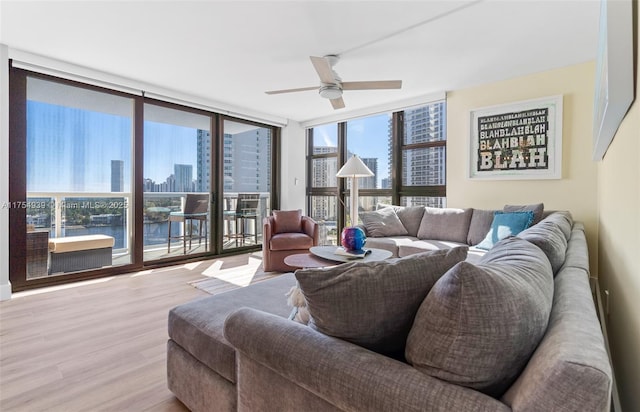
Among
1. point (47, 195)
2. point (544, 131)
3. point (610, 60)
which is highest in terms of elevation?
point (544, 131)

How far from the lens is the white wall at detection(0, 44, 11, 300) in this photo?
9.84ft

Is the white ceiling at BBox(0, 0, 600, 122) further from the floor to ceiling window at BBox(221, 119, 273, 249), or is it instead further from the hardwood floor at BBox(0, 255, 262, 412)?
the hardwood floor at BBox(0, 255, 262, 412)

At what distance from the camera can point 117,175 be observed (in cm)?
400

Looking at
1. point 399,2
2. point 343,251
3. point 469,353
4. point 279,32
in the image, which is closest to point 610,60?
point 469,353

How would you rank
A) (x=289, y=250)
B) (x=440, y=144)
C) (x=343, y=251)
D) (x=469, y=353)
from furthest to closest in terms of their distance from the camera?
(x=440, y=144) → (x=289, y=250) → (x=343, y=251) → (x=469, y=353)

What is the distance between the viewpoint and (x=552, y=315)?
2.53ft

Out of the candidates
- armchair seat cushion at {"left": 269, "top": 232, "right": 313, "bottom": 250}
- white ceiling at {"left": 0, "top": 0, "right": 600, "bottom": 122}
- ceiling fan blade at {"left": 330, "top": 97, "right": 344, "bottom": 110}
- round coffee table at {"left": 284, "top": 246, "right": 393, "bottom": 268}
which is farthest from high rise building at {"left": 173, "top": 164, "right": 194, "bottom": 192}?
round coffee table at {"left": 284, "top": 246, "right": 393, "bottom": 268}

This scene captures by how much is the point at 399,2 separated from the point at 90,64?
10.7 ft

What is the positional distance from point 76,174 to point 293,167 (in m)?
3.26

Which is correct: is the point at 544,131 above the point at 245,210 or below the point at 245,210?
above

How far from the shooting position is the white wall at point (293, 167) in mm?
5871

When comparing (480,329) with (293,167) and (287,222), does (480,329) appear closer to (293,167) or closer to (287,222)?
(287,222)

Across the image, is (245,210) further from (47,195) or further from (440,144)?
(440,144)

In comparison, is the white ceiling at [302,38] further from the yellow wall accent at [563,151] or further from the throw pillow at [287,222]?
the throw pillow at [287,222]
